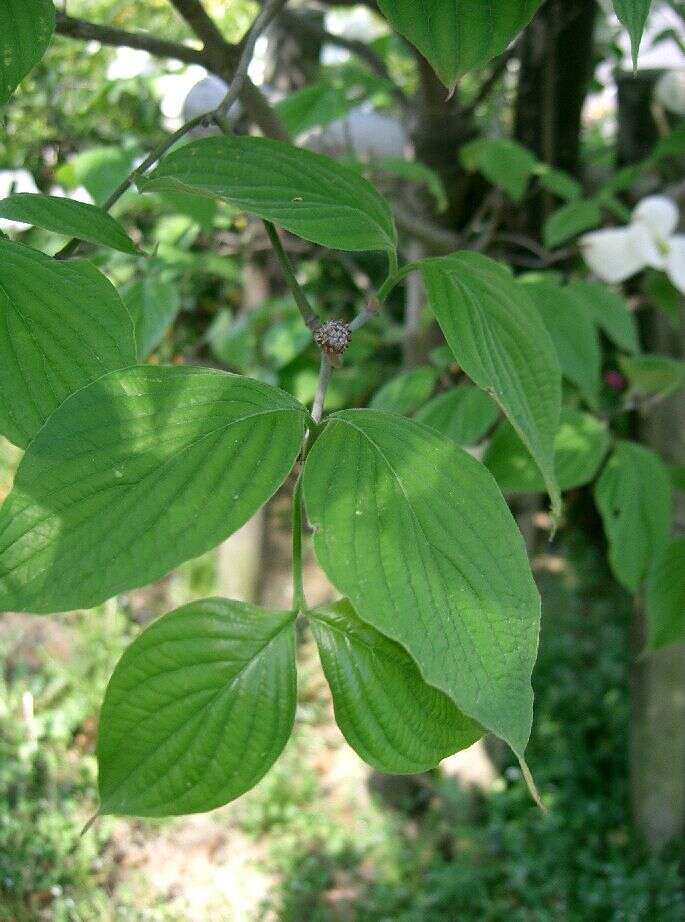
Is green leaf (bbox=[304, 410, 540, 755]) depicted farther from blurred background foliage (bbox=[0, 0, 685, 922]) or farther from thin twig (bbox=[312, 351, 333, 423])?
blurred background foliage (bbox=[0, 0, 685, 922])

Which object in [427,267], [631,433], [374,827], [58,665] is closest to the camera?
[427,267]

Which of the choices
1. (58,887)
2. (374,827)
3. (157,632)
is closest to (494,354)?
(157,632)

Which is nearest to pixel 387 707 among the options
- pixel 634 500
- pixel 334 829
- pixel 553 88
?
pixel 634 500

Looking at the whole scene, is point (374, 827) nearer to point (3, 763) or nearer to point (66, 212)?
point (3, 763)

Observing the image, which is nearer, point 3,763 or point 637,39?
point 637,39

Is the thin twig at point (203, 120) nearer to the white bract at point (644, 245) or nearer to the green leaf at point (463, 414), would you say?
the green leaf at point (463, 414)

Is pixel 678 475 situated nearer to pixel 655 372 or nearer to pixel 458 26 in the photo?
pixel 655 372

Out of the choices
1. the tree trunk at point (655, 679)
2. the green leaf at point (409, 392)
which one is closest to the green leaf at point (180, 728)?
the green leaf at point (409, 392)
